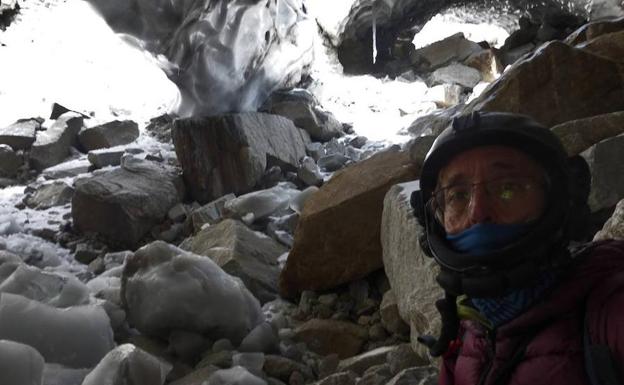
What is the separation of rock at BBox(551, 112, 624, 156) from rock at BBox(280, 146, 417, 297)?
1.09 metres

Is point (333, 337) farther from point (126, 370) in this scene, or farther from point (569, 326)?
point (569, 326)

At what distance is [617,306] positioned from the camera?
0.73 metres

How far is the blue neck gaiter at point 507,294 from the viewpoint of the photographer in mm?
879

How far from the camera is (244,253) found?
366 centimetres

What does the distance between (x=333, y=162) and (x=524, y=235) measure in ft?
18.9

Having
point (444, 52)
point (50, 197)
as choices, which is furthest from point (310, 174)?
point (444, 52)

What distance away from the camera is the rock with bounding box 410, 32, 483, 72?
11.8m

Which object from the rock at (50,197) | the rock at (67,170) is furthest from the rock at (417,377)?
the rock at (67,170)

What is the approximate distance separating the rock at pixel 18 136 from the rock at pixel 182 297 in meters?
5.61

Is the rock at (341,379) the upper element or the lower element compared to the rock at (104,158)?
lower

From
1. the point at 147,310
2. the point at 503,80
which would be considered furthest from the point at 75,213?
the point at 503,80

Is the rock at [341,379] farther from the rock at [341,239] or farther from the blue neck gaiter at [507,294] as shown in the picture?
the rock at [341,239]

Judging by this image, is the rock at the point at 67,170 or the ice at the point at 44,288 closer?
the ice at the point at 44,288

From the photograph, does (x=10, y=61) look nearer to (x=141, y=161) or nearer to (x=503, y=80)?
(x=141, y=161)
